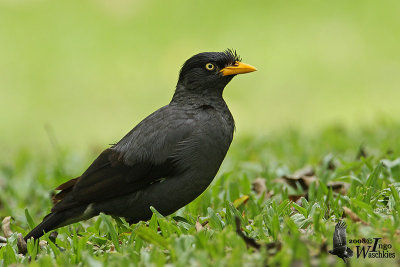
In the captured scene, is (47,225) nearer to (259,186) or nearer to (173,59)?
(259,186)

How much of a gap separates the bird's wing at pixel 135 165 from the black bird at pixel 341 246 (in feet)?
5.18

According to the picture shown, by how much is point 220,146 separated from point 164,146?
43 cm

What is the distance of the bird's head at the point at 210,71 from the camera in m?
5.51

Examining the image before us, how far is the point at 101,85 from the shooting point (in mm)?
14828

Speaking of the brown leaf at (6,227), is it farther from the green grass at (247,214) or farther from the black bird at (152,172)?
the black bird at (152,172)

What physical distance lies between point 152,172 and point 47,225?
883 millimetres

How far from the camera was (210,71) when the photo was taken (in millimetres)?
5535

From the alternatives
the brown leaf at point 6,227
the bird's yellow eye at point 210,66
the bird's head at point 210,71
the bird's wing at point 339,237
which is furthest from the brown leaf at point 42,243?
the bird's wing at point 339,237

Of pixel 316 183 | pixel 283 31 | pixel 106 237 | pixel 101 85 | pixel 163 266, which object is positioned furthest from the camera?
pixel 283 31

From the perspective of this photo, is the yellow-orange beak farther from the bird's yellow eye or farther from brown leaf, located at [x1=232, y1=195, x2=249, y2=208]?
brown leaf, located at [x1=232, y1=195, x2=249, y2=208]

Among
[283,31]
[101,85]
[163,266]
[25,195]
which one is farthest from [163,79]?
[163,266]

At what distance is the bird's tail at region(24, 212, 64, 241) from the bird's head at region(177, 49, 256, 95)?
4.92 feet

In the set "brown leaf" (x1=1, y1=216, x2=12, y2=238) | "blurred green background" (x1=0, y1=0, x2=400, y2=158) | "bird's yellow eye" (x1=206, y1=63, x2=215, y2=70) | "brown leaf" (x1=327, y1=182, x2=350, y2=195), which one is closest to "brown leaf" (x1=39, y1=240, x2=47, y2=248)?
"brown leaf" (x1=1, y1=216, x2=12, y2=238)

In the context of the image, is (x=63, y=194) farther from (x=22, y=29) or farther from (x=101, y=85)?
(x=22, y=29)
